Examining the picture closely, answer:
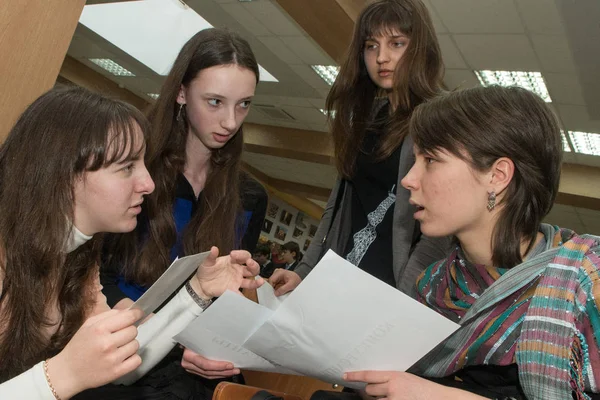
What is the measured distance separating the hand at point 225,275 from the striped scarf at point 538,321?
16.8 inches

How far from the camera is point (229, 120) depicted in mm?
1577

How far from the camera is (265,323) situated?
2.90 ft

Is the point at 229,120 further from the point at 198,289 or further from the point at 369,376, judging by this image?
the point at 369,376

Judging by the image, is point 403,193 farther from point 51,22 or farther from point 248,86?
point 51,22

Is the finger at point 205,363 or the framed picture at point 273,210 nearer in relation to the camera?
the finger at point 205,363

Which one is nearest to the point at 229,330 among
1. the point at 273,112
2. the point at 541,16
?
the point at 541,16

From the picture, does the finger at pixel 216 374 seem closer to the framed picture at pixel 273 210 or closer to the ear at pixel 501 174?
the ear at pixel 501 174

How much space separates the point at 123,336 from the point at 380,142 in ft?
3.40

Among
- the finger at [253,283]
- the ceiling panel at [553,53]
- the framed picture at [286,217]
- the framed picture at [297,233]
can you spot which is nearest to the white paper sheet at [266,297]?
the finger at [253,283]

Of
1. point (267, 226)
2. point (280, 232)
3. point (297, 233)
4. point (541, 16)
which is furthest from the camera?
point (297, 233)

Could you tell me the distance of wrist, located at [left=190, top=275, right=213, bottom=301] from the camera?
1.19 m

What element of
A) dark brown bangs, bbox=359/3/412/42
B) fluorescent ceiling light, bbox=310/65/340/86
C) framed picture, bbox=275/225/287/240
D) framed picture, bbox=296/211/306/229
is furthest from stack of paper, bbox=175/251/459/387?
framed picture, bbox=296/211/306/229

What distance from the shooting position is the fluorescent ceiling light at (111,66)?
6.91 meters

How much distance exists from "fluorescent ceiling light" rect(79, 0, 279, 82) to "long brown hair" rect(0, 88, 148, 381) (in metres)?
3.79
